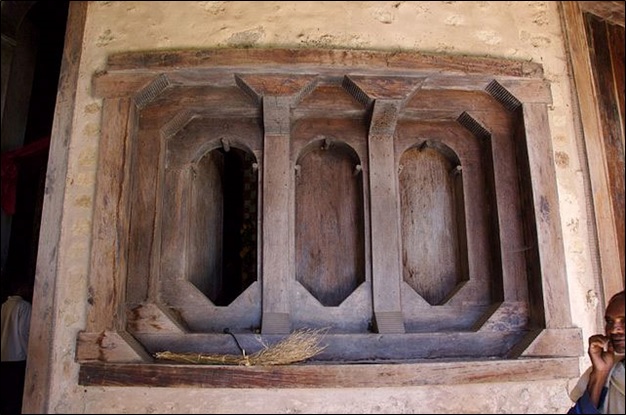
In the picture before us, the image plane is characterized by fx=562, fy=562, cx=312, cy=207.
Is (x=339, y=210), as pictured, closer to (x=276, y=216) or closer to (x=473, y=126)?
(x=276, y=216)

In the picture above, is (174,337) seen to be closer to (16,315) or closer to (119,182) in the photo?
(119,182)

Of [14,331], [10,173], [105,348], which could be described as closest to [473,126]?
[105,348]

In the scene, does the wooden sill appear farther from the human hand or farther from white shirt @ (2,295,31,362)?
white shirt @ (2,295,31,362)

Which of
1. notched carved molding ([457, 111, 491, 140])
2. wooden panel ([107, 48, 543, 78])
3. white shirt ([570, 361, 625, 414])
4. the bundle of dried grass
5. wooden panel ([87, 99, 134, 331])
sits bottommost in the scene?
white shirt ([570, 361, 625, 414])

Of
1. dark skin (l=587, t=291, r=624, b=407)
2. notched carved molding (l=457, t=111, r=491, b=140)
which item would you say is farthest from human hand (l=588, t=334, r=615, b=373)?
notched carved molding (l=457, t=111, r=491, b=140)

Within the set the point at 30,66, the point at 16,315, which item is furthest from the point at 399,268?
the point at 30,66

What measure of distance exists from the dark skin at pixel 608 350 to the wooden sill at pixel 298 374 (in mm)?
806

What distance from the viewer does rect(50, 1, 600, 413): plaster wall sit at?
8.59 feet

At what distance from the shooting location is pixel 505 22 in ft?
10.5

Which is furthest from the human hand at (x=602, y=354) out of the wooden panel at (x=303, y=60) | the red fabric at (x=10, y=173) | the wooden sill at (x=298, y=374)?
the red fabric at (x=10, y=173)

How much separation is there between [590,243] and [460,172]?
770 mm

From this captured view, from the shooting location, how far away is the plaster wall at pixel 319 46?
8.59 ft

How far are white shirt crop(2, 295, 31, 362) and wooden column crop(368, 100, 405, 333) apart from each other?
269 centimetres

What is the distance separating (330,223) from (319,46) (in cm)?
99
